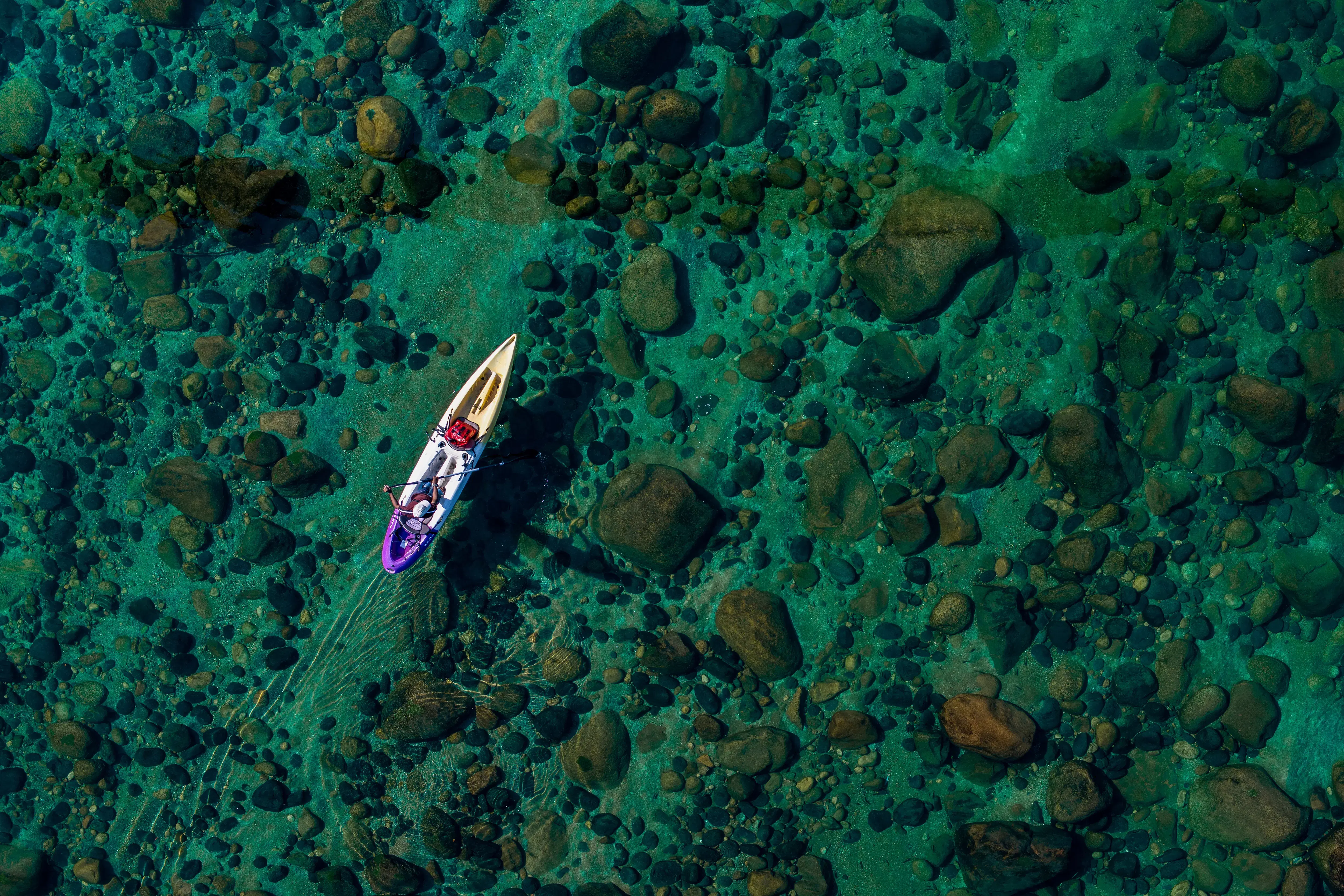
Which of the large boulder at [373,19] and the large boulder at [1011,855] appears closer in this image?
the large boulder at [1011,855]

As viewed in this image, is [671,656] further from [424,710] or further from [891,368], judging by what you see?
[891,368]

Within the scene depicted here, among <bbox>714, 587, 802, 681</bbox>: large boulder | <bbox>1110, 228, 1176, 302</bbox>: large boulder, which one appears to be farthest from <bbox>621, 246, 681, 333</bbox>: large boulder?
<bbox>1110, 228, 1176, 302</bbox>: large boulder

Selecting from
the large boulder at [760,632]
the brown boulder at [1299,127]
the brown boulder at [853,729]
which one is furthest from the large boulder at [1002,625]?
the brown boulder at [1299,127]

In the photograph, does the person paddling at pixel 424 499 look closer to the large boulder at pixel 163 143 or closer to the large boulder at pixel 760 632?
the large boulder at pixel 760 632

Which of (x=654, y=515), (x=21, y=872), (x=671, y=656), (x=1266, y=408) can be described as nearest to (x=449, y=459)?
(x=654, y=515)

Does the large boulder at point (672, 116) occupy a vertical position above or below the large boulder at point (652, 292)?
above

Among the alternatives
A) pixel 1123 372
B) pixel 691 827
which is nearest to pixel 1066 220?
pixel 1123 372
